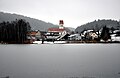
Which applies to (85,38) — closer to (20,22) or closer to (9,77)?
(20,22)

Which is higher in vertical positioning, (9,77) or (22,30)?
(22,30)

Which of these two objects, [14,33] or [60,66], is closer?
[60,66]

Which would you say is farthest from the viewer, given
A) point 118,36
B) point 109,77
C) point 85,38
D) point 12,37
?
point 118,36

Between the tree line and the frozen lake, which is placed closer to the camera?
the frozen lake

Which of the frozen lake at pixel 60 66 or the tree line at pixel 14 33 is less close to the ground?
the tree line at pixel 14 33

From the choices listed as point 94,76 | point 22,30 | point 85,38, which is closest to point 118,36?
point 85,38

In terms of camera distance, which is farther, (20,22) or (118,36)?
(118,36)

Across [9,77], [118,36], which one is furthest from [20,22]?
[9,77]

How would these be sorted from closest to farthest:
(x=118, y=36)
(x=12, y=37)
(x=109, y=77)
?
(x=109, y=77) < (x=12, y=37) < (x=118, y=36)

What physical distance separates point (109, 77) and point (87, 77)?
2.16 metres

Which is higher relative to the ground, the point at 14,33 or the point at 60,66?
the point at 14,33

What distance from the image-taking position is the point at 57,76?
24109mm

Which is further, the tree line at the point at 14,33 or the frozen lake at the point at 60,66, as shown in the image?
the tree line at the point at 14,33

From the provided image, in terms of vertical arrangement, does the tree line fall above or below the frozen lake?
above
